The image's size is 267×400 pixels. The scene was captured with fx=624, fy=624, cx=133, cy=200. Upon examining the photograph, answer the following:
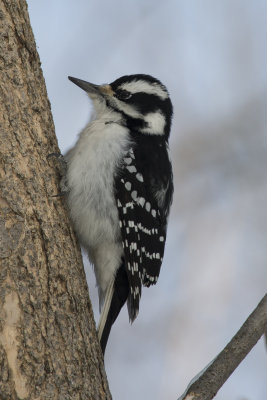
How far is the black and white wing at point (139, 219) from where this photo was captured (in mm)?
3570

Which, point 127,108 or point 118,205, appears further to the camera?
point 127,108

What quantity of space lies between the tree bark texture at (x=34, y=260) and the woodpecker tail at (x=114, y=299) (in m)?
0.61

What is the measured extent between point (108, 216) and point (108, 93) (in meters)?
0.92

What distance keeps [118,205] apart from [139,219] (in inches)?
6.0

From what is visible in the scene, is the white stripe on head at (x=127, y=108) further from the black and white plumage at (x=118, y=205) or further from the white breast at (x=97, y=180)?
the white breast at (x=97, y=180)

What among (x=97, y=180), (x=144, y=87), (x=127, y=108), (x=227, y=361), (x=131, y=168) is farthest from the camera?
(x=144, y=87)

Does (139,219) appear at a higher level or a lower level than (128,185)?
lower

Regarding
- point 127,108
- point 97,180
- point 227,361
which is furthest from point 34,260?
point 127,108

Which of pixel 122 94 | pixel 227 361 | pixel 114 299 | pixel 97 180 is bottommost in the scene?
pixel 114 299

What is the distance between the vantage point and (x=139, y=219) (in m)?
3.64

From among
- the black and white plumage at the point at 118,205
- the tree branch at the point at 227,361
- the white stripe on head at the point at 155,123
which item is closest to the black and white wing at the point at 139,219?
the black and white plumage at the point at 118,205

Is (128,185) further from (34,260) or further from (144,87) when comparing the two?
(34,260)

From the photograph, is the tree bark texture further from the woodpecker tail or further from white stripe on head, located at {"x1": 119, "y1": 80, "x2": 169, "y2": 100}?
white stripe on head, located at {"x1": 119, "y1": 80, "x2": 169, "y2": 100}

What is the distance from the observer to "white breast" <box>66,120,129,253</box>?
11.3 feet
